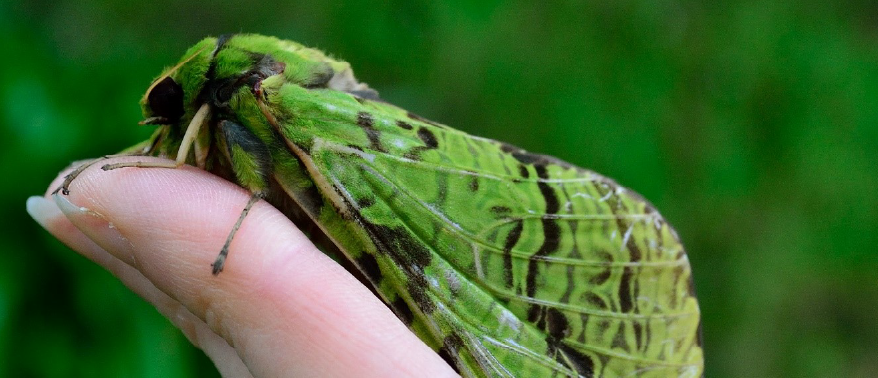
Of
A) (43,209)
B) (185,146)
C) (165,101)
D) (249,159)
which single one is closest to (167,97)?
(165,101)

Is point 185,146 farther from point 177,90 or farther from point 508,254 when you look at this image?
point 508,254

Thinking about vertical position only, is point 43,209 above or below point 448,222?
below

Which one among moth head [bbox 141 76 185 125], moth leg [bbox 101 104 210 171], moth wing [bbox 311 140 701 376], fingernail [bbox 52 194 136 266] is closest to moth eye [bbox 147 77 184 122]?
moth head [bbox 141 76 185 125]

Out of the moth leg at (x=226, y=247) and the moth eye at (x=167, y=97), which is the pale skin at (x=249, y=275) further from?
the moth eye at (x=167, y=97)

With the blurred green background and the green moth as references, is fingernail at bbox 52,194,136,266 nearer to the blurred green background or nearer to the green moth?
the green moth

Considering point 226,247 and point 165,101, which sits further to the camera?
point 165,101

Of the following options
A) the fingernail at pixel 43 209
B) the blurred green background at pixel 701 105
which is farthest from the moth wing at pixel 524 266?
the blurred green background at pixel 701 105

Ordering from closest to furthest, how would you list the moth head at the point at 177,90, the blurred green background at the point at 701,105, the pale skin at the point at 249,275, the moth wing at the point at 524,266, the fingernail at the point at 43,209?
the pale skin at the point at 249,275 < the moth wing at the point at 524,266 < the moth head at the point at 177,90 < the fingernail at the point at 43,209 < the blurred green background at the point at 701,105

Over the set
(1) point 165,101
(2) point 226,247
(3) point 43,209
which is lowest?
(3) point 43,209
